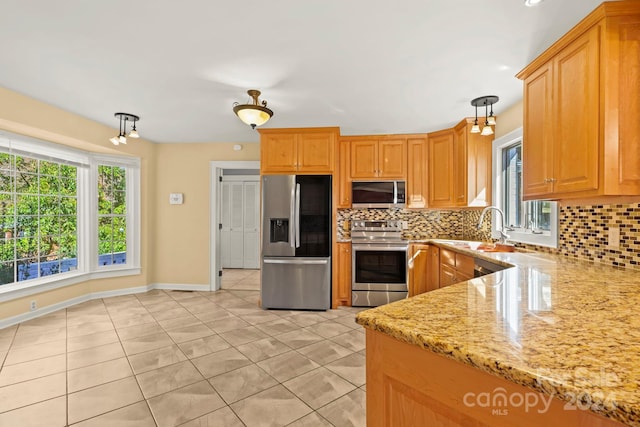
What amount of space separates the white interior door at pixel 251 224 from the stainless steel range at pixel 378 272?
3.13 metres

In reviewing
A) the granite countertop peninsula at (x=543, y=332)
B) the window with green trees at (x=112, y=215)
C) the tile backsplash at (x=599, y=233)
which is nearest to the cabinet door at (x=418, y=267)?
the tile backsplash at (x=599, y=233)

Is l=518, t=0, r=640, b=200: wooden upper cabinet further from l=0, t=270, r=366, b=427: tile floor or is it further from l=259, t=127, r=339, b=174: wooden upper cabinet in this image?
l=259, t=127, r=339, b=174: wooden upper cabinet

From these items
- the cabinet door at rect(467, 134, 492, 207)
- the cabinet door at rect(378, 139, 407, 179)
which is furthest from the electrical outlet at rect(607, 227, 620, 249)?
the cabinet door at rect(378, 139, 407, 179)

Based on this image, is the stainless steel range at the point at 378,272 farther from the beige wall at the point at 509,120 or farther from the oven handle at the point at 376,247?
the beige wall at the point at 509,120

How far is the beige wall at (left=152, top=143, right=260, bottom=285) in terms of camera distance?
4570mm

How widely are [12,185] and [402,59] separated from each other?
4.23 m

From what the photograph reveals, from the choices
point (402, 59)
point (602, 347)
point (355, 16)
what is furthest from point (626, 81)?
point (602, 347)

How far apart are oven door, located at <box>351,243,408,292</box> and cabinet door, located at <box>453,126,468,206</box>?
2.91 feet

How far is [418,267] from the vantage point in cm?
373

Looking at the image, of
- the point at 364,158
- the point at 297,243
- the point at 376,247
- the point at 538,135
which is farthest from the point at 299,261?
the point at 538,135

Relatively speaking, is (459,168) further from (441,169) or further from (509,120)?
(509,120)

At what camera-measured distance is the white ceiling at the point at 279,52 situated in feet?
5.27

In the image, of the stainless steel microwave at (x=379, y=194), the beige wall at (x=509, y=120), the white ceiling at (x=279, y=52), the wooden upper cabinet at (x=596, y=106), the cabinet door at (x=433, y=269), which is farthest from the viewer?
the stainless steel microwave at (x=379, y=194)

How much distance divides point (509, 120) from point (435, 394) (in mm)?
3200
